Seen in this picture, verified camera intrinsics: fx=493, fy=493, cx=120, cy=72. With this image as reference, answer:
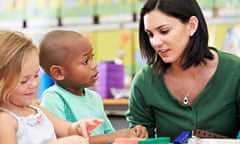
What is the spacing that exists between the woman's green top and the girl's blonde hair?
0.70 m

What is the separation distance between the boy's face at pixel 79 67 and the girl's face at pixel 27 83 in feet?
1.31

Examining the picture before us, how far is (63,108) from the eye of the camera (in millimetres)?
1615

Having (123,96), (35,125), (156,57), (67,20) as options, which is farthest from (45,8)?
(35,125)

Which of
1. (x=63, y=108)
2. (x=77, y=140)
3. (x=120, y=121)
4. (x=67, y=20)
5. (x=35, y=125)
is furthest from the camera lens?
(x=67, y=20)

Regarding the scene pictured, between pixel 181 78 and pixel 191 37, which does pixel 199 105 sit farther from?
pixel 191 37

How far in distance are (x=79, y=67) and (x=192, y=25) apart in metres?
0.44

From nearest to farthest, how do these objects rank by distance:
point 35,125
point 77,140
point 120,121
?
point 77,140
point 35,125
point 120,121

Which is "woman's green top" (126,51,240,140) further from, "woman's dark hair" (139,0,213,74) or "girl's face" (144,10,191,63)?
"girl's face" (144,10,191,63)

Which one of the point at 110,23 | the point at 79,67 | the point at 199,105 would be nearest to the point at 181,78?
the point at 199,105

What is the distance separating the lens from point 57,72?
5.60ft

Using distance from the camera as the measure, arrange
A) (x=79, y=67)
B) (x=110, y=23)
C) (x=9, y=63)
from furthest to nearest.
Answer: (x=110, y=23)
(x=79, y=67)
(x=9, y=63)

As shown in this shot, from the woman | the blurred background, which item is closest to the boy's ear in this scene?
the woman

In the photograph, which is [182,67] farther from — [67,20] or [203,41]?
[67,20]

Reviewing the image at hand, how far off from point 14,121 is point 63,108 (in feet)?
1.27
